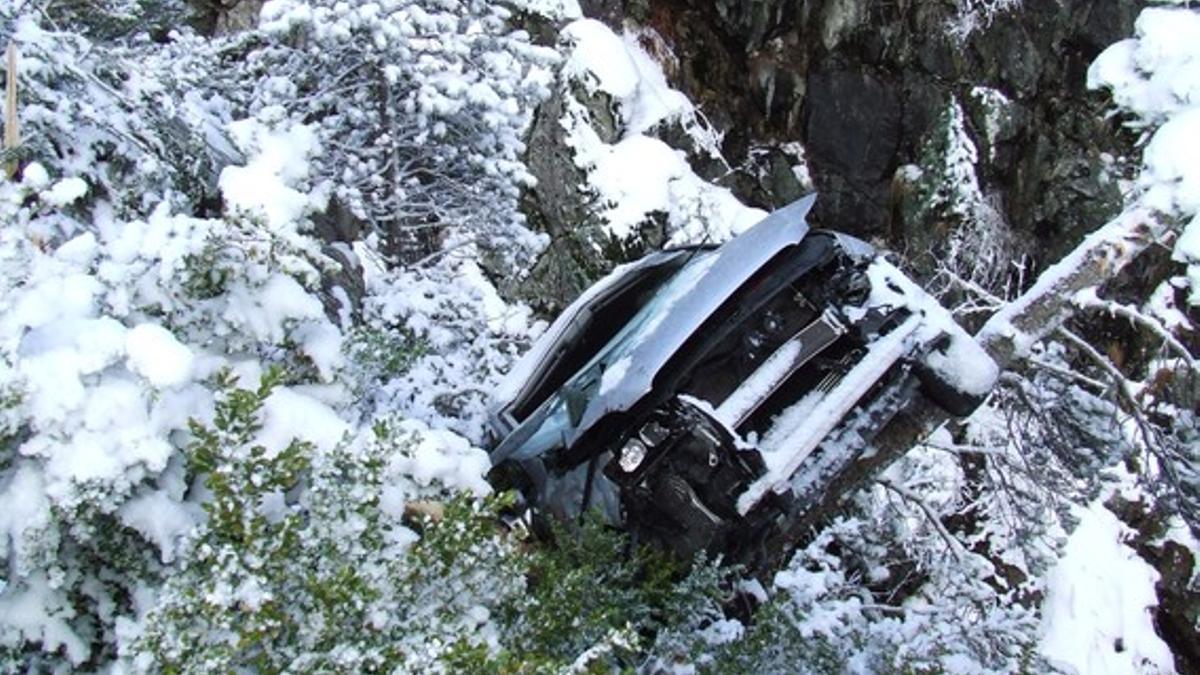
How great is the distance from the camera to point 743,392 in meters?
4.15

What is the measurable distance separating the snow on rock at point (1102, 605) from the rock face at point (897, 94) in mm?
4222

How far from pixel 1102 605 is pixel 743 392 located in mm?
A: 7087

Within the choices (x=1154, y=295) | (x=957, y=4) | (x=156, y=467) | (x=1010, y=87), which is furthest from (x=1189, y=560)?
(x=156, y=467)

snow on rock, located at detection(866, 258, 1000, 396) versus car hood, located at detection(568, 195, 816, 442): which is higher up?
car hood, located at detection(568, 195, 816, 442)

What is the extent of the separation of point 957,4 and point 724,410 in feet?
33.9

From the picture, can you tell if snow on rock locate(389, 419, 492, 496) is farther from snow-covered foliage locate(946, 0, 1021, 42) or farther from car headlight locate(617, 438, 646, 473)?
snow-covered foliage locate(946, 0, 1021, 42)

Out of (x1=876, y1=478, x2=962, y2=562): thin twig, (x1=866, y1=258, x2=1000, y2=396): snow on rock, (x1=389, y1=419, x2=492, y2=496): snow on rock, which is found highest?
(x1=389, y1=419, x2=492, y2=496): snow on rock

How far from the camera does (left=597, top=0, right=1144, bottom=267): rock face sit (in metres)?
12.4

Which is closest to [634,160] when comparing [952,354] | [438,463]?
[952,354]

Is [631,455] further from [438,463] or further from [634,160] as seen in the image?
[634,160]

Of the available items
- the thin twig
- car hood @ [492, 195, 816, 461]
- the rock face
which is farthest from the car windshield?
the rock face

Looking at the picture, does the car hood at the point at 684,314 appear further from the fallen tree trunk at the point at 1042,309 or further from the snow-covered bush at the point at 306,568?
the snow-covered bush at the point at 306,568

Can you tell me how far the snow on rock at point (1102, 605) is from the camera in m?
9.22

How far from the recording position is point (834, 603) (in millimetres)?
3701
